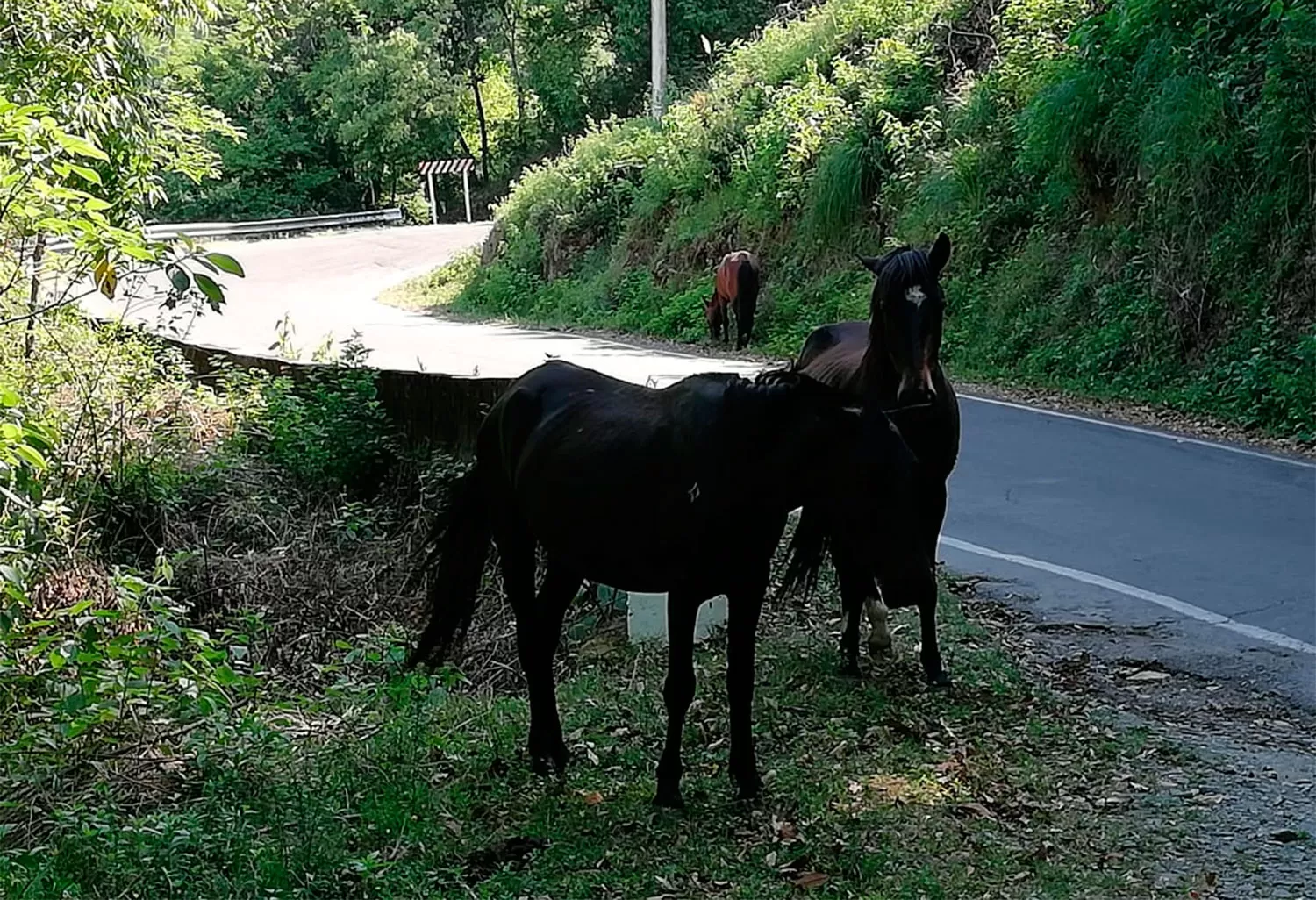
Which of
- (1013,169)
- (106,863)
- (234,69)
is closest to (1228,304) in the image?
(1013,169)

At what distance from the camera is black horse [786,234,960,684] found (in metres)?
6.02

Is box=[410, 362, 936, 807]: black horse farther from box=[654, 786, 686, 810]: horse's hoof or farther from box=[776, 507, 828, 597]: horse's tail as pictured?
box=[776, 507, 828, 597]: horse's tail

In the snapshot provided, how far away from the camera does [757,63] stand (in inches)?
1096

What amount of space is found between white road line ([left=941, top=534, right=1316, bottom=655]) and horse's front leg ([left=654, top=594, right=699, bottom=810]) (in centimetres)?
355

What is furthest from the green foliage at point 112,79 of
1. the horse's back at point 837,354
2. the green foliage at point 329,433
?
the horse's back at point 837,354

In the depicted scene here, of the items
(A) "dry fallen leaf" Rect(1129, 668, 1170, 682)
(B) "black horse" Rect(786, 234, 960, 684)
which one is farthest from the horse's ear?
(A) "dry fallen leaf" Rect(1129, 668, 1170, 682)

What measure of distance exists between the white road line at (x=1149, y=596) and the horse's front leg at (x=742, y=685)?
331cm

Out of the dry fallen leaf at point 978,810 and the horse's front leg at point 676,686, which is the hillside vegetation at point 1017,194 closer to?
the dry fallen leaf at point 978,810

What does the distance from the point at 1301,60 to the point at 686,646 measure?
1219 cm

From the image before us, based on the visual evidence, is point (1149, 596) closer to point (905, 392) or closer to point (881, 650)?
point (881, 650)

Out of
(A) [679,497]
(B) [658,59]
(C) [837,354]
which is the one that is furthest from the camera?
(B) [658,59]

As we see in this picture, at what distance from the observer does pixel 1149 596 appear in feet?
25.9

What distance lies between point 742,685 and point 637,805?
2.05 ft

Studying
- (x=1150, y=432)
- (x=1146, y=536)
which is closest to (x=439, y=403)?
(x=1146, y=536)
